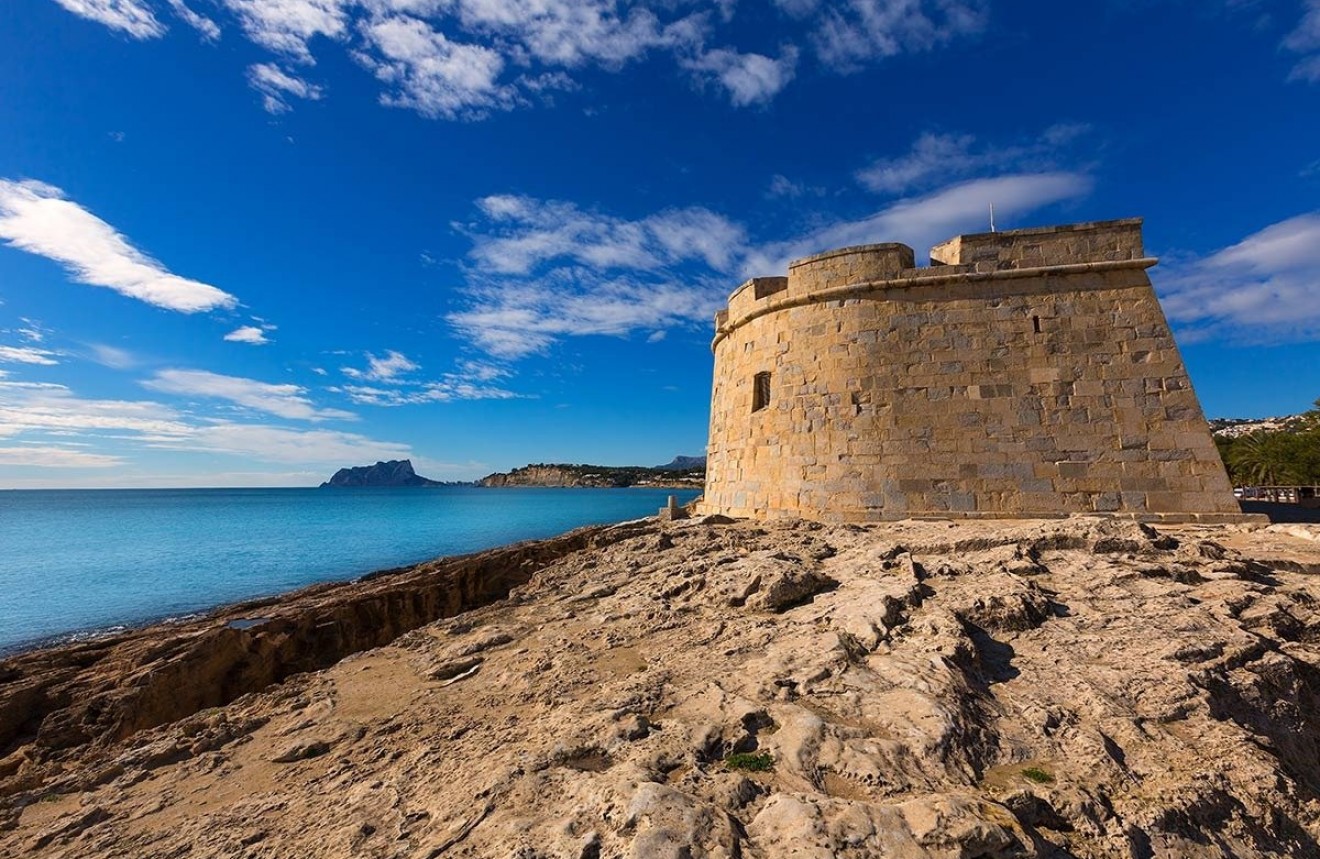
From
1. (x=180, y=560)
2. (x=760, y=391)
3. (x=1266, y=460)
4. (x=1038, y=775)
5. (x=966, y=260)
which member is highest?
(x=966, y=260)

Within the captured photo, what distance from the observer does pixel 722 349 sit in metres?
14.6

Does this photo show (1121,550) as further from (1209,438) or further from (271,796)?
(271,796)

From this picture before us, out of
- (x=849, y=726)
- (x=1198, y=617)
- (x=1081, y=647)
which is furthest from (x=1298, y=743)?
(x=849, y=726)

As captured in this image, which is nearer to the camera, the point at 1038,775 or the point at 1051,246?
the point at 1038,775

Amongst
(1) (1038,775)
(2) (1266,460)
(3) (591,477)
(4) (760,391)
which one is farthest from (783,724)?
(3) (591,477)

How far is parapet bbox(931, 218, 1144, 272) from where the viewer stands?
32.4 ft

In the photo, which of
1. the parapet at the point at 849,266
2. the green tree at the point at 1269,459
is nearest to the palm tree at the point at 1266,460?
the green tree at the point at 1269,459

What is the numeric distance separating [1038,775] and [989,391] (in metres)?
8.09

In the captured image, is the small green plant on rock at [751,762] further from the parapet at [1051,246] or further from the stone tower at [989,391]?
the parapet at [1051,246]

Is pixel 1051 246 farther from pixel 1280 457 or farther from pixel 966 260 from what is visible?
pixel 1280 457

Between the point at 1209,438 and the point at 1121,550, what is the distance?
15.1ft

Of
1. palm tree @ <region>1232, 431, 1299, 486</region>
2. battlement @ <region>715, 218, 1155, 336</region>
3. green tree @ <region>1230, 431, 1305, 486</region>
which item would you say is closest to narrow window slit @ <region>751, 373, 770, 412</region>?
battlement @ <region>715, 218, 1155, 336</region>

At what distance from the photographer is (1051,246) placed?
10.1 m

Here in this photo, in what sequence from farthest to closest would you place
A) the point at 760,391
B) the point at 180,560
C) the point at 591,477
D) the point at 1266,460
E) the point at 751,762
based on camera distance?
the point at 591,477
the point at 1266,460
the point at 180,560
the point at 760,391
the point at 751,762
